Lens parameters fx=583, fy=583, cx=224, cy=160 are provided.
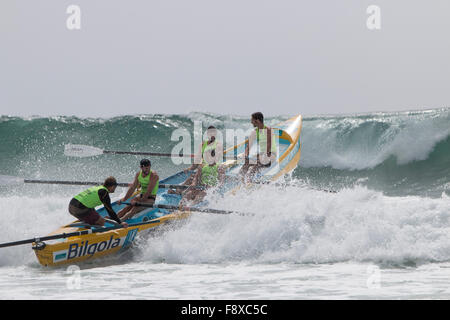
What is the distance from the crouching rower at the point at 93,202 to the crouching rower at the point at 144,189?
98cm

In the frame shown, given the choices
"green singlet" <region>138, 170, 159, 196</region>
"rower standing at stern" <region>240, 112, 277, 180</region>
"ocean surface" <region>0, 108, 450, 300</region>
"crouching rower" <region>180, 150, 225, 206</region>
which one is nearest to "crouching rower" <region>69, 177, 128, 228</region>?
"ocean surface" <region>0, 108, 450, 300</region>

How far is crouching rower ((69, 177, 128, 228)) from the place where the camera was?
7910 millimetres

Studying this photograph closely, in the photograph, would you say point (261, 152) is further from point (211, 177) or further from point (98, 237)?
point (98, 237)

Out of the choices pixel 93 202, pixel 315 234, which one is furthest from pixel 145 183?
pixel 315 234

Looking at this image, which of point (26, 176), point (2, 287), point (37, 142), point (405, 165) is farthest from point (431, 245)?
point (37, 142)

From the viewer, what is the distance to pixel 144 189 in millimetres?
9273

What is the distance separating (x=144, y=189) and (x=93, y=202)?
1.36 metres

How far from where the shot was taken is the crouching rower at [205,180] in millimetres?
9841

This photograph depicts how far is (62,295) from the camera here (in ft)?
19.6

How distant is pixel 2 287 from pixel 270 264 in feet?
10.7

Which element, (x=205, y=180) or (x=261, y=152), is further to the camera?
(x=261, y=152)
